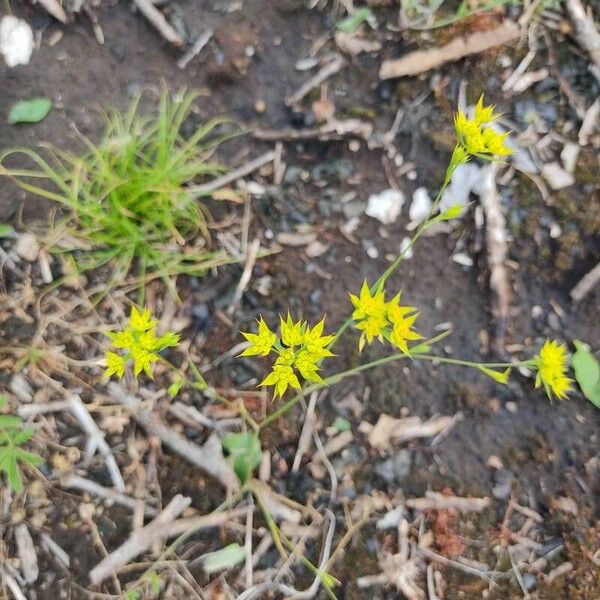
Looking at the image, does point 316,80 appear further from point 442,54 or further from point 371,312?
point 371,312

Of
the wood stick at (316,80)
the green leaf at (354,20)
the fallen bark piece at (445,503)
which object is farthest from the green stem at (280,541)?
the green leaf at (354,20)

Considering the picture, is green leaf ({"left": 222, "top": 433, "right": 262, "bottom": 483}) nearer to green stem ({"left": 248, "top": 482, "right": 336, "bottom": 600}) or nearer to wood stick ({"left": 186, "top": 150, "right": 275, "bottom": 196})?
green stem ({"left": 248, "top": 482, "right": 336, "bottom": 600})

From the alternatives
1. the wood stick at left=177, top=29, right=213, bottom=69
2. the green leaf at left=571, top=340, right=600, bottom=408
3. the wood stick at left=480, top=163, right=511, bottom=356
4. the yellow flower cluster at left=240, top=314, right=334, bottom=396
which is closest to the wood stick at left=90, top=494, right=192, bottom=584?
the yellow flower cluster at left=240, top=314, right=334, bottom=396

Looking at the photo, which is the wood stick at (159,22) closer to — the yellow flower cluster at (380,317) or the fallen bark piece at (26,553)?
the yellow flower cluster at (380,317)

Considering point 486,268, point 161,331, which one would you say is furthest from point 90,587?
point 486,268

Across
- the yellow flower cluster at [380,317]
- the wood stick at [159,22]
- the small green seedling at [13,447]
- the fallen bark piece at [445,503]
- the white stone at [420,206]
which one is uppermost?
the wood stick at [159,22]

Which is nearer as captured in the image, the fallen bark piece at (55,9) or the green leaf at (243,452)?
the green leaf at (243,452)

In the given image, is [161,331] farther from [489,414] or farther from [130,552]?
[489,414]
